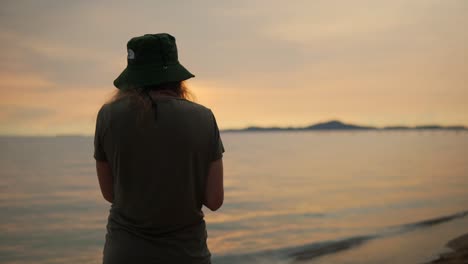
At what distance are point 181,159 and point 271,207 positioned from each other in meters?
21.4

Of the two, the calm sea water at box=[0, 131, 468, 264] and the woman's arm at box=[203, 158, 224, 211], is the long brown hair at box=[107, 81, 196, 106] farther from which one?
the calm sea water at box=[0, 131, 468, 264]

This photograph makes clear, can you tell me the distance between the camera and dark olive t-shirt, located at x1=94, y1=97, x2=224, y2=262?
2314 mm

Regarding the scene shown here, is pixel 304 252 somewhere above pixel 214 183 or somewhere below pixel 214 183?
below

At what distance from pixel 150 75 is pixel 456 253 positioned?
9.43 metres

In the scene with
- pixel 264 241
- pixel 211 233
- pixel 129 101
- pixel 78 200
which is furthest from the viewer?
pixel 78 200

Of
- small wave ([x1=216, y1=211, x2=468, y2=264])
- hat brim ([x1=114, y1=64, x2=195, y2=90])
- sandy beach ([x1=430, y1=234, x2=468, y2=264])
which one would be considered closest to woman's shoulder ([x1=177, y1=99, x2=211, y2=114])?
hat brim ([x1=114, y1=64, x2=195, y2=90])

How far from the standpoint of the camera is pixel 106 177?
2551mm

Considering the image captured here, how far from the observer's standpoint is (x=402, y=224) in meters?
17.0

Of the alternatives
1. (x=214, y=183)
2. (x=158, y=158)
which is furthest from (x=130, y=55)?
(x=214, y=183)

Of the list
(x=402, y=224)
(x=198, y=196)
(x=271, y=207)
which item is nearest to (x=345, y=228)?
(x=402, y=224)

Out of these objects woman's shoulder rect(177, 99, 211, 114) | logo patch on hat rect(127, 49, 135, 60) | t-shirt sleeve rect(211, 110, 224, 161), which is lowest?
t-shirt sleeve rect(211, 110, 224, 161)

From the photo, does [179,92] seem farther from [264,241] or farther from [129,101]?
[264,241]

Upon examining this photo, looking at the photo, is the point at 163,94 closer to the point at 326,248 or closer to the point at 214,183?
the point at 214,183

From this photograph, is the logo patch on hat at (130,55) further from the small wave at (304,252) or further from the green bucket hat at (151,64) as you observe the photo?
the small wave at (304,252)
